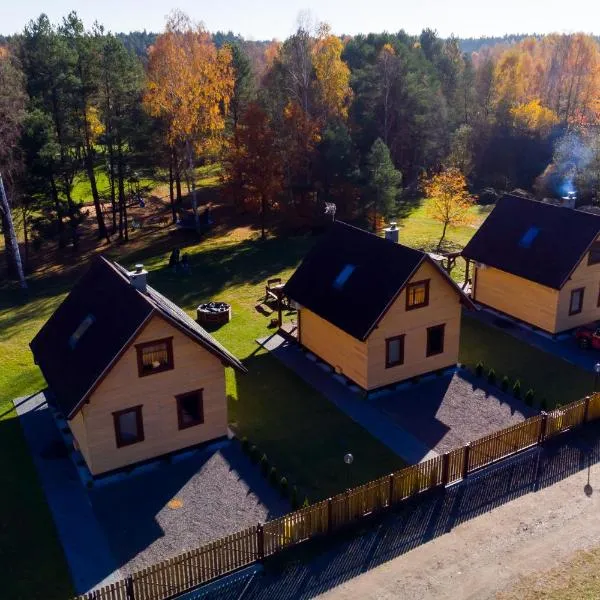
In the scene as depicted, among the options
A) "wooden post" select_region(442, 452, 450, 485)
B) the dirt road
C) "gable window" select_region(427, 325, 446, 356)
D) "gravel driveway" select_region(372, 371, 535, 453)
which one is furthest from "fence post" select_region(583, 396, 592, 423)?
"wooden post" select_region(442, 452, 450, 485)

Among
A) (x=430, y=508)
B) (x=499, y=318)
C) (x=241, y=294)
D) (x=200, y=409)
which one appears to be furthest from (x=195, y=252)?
(x=430, y=508)

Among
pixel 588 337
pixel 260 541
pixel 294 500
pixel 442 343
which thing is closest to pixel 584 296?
pixel 588 337

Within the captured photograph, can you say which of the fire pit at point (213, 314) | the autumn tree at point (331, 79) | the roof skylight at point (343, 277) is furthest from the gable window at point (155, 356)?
the autumn tree at point (331, 79)

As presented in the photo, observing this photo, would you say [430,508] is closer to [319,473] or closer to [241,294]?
[319,473]

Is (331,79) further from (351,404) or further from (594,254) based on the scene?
(351,404)

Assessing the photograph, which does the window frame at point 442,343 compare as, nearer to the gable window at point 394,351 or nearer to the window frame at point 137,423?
the gable window at point 394,351

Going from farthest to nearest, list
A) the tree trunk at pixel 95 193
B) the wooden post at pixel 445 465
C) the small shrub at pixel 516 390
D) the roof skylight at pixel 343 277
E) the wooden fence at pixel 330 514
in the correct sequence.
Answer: the tree trunk at pixel 95 193 → the roof skylight at pixel 343 277 → the small shrub at pixel 516 390 → the wooden post at pixel 445 465 → the wooden fence at pixel 330 514
